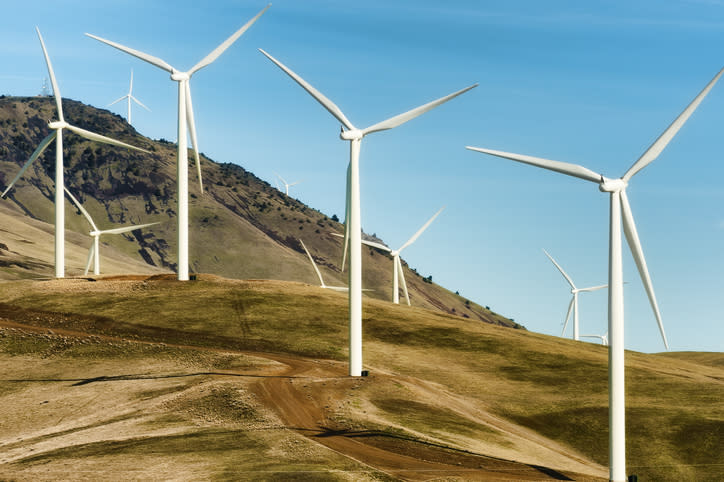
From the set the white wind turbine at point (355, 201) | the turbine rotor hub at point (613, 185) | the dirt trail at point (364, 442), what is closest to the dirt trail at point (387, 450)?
the dirt trail at point (364, 442)

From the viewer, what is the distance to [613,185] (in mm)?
49250

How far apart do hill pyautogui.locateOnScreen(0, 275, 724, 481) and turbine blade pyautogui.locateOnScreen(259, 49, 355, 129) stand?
2315 centimetres

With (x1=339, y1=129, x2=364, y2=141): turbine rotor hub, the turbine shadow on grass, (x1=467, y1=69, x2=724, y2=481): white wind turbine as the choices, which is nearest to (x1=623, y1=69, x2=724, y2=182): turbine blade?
(x1=467, y1=69, x2=724, y2=481): white wind turbine

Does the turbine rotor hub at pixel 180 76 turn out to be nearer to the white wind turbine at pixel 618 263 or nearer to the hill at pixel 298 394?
the hill at pixel 298 394

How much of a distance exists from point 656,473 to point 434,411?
17469 mm

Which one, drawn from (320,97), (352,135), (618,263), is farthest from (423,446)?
(320,97)

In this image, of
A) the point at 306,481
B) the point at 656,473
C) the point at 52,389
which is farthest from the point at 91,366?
the point at 656,473

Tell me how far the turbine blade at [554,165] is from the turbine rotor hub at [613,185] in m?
0.50

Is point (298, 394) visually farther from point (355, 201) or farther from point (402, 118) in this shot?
point (402, 118)

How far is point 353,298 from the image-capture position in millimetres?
70312

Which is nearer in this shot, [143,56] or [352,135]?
[352,135]

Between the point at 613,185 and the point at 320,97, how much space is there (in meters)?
31.4

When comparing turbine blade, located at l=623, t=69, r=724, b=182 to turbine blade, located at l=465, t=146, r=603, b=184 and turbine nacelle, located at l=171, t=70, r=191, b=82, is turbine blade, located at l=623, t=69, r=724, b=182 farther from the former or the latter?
turbine nacelle, located at l=171, t=70, r=191, b=82

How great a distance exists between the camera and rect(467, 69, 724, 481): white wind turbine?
47.2 m
